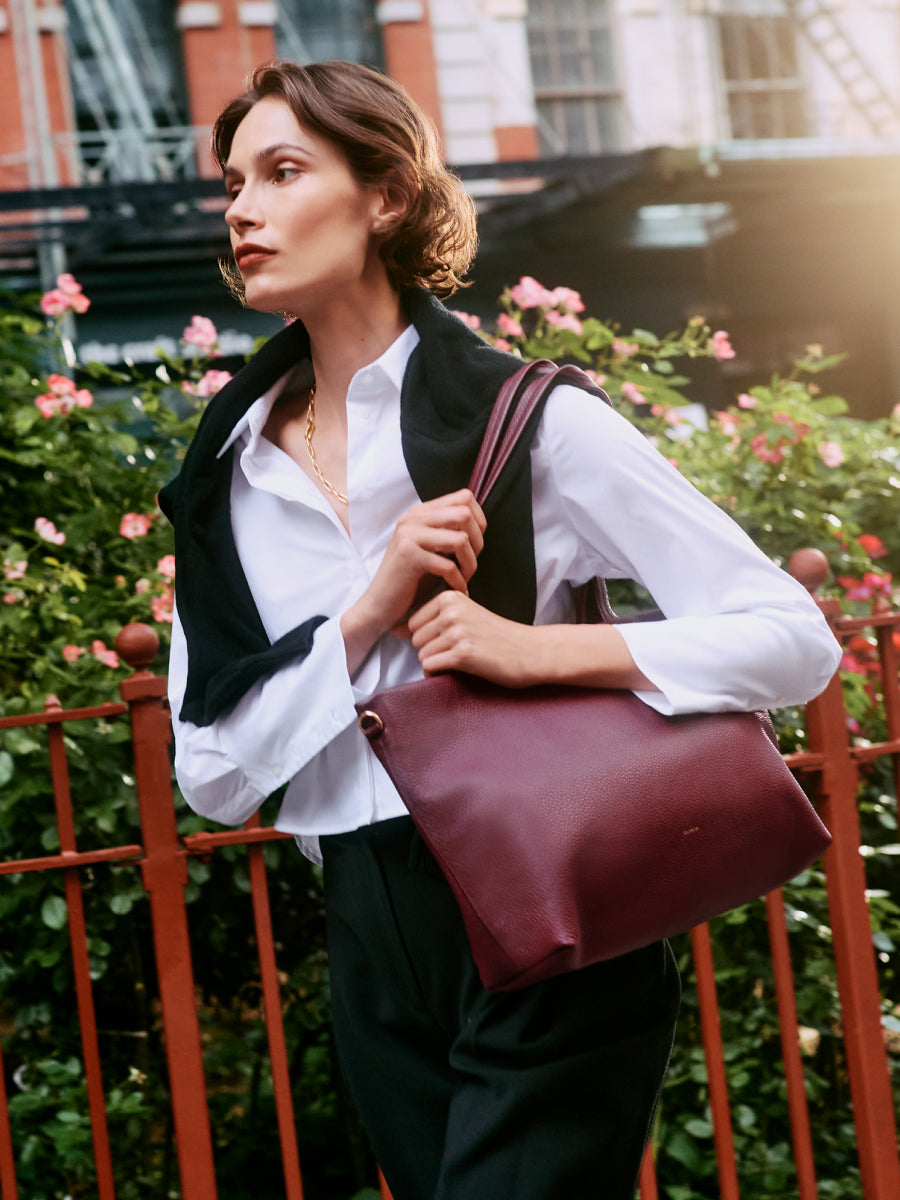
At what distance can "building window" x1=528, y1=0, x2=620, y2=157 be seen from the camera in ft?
33.6

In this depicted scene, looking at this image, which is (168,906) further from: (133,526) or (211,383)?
(211,383)

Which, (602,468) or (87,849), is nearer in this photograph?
(602,468)

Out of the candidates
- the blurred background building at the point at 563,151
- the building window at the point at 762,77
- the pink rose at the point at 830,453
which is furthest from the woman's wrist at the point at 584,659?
the building window at the point at 762,77

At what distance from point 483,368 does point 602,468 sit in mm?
180

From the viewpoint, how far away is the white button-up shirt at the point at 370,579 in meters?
1.16

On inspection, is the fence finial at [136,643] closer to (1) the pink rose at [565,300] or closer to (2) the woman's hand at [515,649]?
(2) the woman's hand at [515,649]

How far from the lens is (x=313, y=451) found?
55.5 inches

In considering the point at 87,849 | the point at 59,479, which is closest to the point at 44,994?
the point at 87,849

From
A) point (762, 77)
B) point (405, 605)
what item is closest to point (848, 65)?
point (762, 77)

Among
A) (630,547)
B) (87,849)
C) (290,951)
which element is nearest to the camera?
(630,547)

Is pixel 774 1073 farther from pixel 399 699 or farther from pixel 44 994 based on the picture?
pixel 399 699

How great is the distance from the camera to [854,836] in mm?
2209

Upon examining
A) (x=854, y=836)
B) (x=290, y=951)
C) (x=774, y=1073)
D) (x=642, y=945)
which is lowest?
(x=774, y=1073)

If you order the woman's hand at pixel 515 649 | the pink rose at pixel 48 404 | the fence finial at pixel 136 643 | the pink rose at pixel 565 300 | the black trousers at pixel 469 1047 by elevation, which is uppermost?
the pink rose at pixel 565 300
